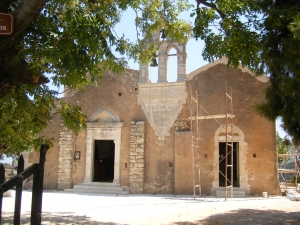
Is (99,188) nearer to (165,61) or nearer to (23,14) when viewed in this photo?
(165,61)

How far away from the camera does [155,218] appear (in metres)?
7.71

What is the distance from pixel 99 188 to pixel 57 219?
21.0 feet

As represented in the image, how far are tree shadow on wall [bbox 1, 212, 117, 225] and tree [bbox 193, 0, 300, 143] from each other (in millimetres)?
4402

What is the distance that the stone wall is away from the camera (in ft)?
47.5

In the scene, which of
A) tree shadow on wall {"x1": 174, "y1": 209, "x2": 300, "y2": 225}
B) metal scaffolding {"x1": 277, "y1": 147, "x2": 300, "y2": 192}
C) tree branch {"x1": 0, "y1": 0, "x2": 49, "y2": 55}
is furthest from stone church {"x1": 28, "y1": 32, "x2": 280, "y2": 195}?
tree branch {"x1": 0, "y1": 0, "x2": 49, "y2": 55}

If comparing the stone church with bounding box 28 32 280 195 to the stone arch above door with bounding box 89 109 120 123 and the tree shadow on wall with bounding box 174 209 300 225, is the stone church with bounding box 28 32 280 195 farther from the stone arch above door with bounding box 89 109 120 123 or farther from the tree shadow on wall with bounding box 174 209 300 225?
the tree shadow on wall with bounding box 174 209 300 225

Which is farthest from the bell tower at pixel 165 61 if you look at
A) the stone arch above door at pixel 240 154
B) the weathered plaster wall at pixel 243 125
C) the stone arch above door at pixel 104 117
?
the stone arch above door at pixel 240 154

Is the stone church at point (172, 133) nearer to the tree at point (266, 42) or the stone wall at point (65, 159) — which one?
the stone wall at point (65, 159)

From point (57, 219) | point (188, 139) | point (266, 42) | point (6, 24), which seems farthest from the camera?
point (188, 139)

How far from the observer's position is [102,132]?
581 inches

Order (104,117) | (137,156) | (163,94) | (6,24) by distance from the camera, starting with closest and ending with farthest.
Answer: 1. (6,24)
2. (137,156)
3. (163,94)
4. (104,117)

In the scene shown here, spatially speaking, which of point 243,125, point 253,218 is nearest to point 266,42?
point 253,218

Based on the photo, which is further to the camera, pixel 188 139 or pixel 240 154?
pixel 188 139

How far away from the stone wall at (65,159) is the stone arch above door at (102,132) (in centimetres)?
78
